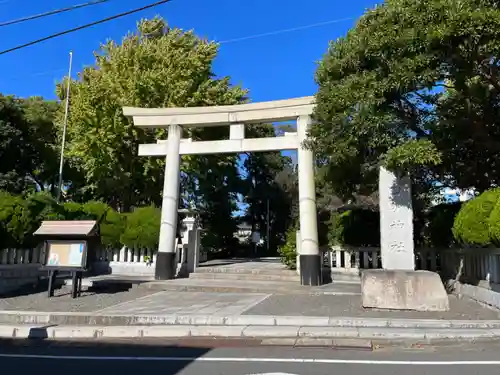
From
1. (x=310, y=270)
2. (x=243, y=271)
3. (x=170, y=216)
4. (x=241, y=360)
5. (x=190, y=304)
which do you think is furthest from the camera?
(x=243, y=271)

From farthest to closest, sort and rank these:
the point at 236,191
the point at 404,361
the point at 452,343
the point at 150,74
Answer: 1. the point at 236,191
2. the point at 150,74
3. the point at 452,343
4. the point at 404,361

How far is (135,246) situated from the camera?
55.5ft

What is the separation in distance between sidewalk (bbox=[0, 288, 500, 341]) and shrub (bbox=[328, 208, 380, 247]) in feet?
11.3

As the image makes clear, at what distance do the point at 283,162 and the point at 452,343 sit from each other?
3499cm

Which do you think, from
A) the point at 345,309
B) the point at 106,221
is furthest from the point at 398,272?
the point at 106,221

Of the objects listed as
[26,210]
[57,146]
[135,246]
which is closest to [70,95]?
[57,146]

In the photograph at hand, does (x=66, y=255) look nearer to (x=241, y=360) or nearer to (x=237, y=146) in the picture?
(x=237, y=146)

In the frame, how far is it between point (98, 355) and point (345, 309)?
206 inches

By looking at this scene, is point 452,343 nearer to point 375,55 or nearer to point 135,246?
point 375,55

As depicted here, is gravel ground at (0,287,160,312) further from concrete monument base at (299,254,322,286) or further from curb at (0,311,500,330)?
concrete monument base at (299,254,322,286)

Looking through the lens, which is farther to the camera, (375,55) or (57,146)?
(57,146)

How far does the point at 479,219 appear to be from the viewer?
30.3 ft

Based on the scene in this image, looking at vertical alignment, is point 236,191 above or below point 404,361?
above

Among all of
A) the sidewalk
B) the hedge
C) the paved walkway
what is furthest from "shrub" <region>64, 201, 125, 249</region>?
the sidewalk
